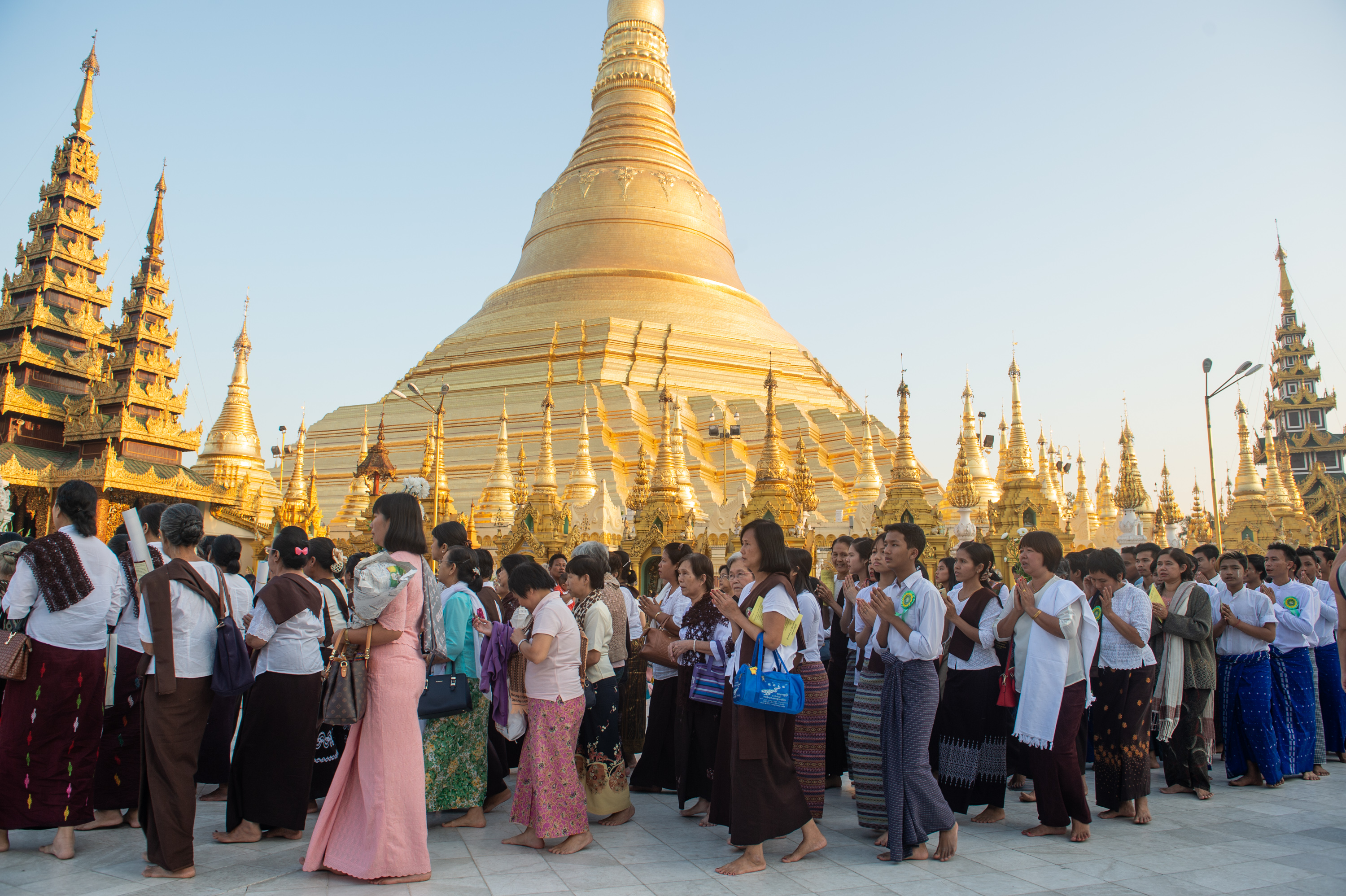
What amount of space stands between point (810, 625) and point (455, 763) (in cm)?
248

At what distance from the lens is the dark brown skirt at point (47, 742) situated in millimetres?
4879

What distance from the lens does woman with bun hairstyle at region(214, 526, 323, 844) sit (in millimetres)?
5223

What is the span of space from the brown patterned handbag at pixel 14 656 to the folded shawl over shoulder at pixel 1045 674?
5.69m

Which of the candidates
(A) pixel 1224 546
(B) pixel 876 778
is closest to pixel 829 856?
(B) pixel 876 778

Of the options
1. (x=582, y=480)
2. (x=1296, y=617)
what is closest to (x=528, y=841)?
(x=1296, y=617)

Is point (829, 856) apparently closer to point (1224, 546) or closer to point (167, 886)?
point (167, 886)

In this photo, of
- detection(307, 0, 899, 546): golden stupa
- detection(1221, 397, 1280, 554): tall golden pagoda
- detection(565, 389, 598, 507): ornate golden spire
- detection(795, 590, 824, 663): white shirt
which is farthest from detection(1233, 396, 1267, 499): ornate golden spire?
detection(795, 590, 824, 663): white shirt

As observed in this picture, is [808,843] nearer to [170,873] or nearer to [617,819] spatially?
[617,819]

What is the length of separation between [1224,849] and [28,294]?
29923 mm

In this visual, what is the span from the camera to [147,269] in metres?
A: 29.7

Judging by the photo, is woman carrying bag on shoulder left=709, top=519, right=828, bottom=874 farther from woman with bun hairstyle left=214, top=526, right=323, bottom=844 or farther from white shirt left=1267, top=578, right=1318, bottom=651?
white shirt left=1267, top=578, right=1318, bottom=651

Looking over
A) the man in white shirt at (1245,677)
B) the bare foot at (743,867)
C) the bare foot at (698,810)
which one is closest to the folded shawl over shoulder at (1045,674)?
the bare foot at (743,867)

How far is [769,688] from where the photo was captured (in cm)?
475

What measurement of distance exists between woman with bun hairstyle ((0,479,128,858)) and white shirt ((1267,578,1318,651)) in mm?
8655
